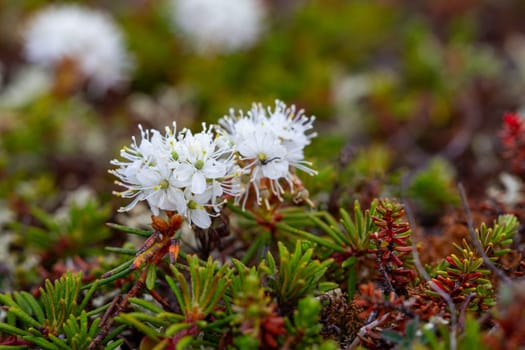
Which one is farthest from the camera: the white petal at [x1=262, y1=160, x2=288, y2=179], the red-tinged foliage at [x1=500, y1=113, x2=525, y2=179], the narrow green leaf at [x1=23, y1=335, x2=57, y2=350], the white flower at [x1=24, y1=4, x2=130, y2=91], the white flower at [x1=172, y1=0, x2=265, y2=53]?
the white flower at [x1=172, y1=0, x2=265, y2=53]

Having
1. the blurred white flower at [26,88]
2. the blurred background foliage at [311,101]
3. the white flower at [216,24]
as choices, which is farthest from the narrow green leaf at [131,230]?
the white flower at [216,24]

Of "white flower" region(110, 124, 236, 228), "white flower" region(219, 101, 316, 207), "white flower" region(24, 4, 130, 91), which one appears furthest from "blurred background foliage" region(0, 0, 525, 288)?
"white flower" region(110, 124, 236, 228)

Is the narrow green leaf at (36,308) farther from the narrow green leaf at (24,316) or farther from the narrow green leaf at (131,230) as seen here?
the narrow green leaf at (131,230)

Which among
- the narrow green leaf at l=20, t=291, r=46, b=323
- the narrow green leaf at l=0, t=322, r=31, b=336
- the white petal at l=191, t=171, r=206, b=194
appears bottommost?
the narrow green leaf at l=0, t=322, r=31, b=336

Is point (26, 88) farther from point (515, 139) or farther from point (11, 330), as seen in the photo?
point (515, 139)

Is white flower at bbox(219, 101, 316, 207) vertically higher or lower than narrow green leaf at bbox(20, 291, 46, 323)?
higher

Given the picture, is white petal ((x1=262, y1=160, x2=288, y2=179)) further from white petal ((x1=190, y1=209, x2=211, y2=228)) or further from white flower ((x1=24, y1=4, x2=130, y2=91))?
white flower ((x1=24, y1=4, x2=130, y2=91))

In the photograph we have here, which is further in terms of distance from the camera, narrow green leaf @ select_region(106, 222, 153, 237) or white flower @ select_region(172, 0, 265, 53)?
white flower @ select_region(172, 0, 265, 53)
